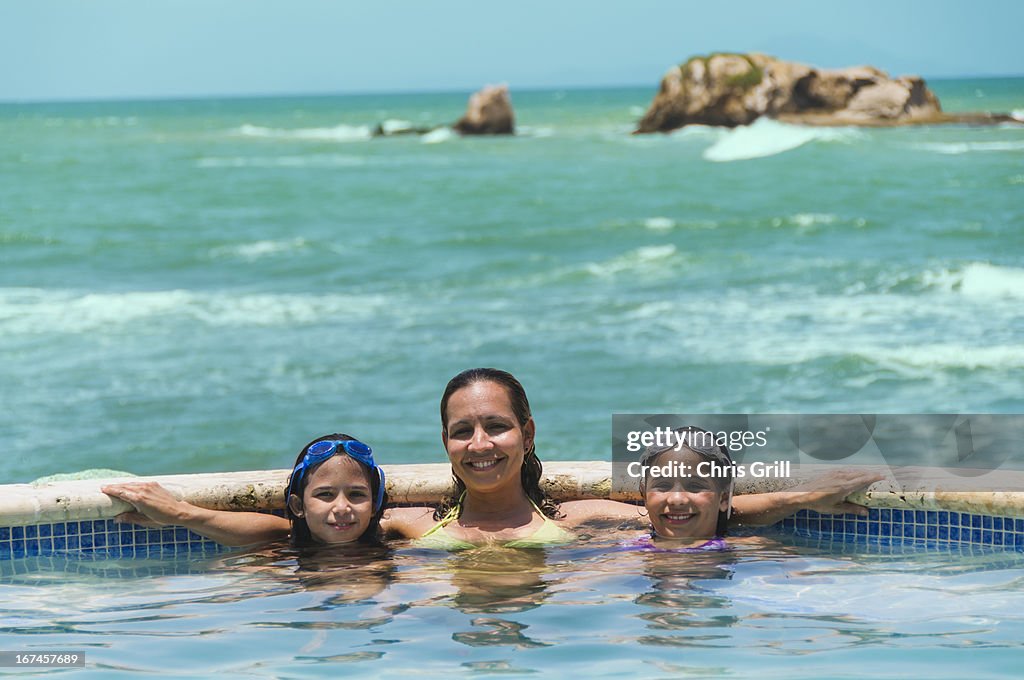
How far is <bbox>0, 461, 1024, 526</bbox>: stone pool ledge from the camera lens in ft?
16.2

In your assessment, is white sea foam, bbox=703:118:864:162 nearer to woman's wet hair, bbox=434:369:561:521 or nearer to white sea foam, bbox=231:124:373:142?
white sea foam, bbox=231:124:373:142

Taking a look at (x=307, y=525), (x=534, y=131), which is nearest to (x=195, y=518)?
(x=307, y=525)

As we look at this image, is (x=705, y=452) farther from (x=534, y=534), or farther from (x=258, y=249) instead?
(x=258, y=249)

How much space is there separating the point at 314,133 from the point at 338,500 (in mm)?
60904

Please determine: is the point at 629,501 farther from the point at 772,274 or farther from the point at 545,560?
the point at 772,274

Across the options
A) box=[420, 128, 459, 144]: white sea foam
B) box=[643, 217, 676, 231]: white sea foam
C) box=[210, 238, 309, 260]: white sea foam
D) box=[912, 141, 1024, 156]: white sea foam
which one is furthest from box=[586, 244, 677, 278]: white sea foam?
box=[420, 128, 459, 144]: white sea foam

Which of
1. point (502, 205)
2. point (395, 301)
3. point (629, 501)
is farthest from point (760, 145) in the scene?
point (629, 501)

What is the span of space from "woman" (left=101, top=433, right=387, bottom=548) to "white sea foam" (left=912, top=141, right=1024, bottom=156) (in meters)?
34.2

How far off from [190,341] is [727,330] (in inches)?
215

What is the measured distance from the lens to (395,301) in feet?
54.0

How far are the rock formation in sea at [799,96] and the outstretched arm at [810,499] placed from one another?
4479 cm

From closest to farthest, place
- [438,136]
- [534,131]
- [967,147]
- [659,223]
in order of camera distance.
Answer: [659,223]
[967,147]
[438,136]
[534,131]

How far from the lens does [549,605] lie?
4375mm

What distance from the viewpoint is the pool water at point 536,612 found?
3850 mm
